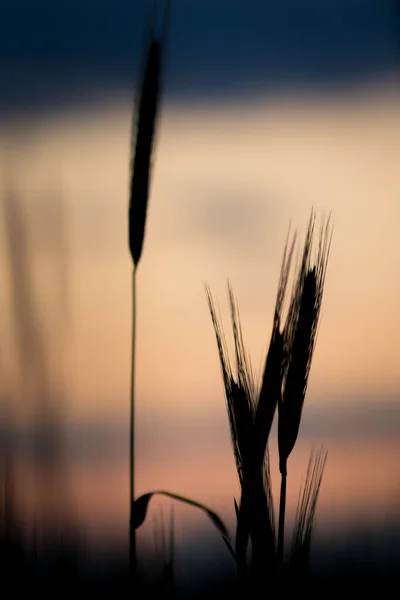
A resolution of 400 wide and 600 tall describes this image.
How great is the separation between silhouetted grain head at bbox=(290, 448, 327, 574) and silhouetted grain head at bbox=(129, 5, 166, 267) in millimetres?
262

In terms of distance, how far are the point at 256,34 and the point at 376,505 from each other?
0.48 m

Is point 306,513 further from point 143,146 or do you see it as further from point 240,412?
point 143,146

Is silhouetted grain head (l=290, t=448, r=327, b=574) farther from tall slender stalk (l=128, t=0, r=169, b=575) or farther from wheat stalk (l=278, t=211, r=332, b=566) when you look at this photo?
tall slender stalk (l=128, t=0, r=169, b=575)

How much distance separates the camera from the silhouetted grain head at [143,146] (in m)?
0.48

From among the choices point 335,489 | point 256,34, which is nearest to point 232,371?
point 335,489

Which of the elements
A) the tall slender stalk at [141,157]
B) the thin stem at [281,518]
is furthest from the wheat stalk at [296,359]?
the tall slender stalk at [141,157]

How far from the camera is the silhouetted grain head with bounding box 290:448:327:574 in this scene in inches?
21.6

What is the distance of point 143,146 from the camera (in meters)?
0.50

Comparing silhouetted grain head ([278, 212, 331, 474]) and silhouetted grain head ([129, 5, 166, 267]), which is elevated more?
silhouetted grain head ([129, 5, 166, 267])

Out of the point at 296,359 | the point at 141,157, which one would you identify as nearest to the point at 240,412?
the point at 296,359

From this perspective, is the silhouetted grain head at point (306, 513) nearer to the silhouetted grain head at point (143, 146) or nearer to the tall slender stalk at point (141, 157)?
the tall slender stalk at point (141, 157)

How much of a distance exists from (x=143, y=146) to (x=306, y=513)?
33 centimetres

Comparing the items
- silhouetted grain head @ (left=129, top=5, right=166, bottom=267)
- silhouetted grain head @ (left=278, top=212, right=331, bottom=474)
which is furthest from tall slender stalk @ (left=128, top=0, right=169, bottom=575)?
silhouetted grain head @ (left=278, top=212, right=331, bottom=474)

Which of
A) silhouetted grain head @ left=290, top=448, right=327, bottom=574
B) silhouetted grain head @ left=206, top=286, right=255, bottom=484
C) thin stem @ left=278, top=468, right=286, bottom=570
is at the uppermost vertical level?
silhouetted grain head @ left=206, top=286, right=255, bottom=484
